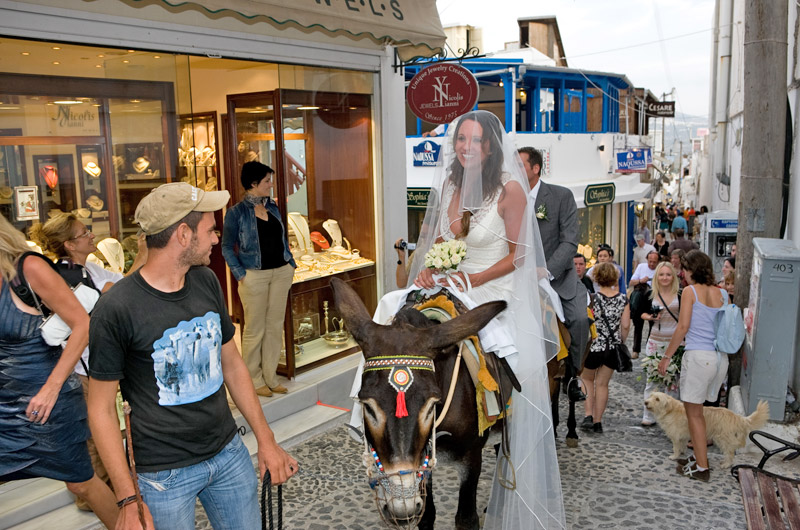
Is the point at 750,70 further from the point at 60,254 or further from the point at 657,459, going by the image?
the point at 60,254

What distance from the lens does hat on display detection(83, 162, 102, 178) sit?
19.4 ft

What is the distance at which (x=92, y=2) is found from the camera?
5102 millimetres

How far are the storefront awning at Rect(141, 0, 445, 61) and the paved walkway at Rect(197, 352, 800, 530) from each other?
3.79 meters

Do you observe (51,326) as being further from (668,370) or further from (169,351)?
(668,370)

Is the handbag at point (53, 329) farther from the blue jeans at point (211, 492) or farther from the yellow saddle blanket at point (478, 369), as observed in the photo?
the yellow saddle blanket at point (478, 369)

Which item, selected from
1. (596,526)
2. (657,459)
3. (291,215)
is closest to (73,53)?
(291,215)

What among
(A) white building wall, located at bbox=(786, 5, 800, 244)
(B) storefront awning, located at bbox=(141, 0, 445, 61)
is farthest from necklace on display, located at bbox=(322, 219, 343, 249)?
(A) white building wall, located at bbox=(786, 5, 800, 244)

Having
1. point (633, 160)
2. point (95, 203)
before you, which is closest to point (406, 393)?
point (95, 203)

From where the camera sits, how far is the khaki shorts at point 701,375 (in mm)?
5570

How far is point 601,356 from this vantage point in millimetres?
6664

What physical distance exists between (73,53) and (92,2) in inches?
22.5

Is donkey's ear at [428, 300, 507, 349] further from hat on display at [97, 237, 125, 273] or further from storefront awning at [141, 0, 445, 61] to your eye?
hat on display at [97, 237, 125, 273]

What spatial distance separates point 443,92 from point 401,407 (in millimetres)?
5846

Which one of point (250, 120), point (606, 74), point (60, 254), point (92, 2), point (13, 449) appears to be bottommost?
point (13, 449)
